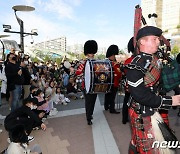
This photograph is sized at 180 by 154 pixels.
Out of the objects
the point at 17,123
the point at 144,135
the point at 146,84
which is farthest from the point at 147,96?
the point at 17,123

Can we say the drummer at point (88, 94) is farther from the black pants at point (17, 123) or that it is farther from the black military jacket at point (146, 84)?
the black military jacket at point (146, 84)

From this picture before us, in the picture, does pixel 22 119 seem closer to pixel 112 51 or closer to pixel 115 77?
pixel 115 77

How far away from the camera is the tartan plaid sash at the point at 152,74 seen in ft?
6.23

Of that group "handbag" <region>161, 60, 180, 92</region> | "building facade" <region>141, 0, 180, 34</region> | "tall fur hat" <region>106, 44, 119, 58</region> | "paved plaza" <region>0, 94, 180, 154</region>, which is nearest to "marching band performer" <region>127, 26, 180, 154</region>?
"handbag" <region>161, 60, 180, 92</region>

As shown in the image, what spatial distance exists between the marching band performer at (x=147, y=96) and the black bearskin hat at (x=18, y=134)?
178 cm

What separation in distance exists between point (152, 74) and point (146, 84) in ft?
0.35

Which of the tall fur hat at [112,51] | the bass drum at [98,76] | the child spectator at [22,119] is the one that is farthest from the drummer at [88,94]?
the child spectator at [22,119]

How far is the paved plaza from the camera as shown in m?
3.86

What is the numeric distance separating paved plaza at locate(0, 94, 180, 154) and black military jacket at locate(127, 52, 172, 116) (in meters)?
2.08

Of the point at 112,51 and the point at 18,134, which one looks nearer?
the point at 18,134

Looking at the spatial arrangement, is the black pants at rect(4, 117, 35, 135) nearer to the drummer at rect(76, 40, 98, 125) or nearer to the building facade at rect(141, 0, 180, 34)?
the drummer at rect(76, 40, 98, 125)

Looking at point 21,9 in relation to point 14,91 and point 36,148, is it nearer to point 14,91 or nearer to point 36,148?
point 14,91

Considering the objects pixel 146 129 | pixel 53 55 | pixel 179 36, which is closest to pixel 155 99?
pixel 146 129

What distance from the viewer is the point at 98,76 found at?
15.5 feet
